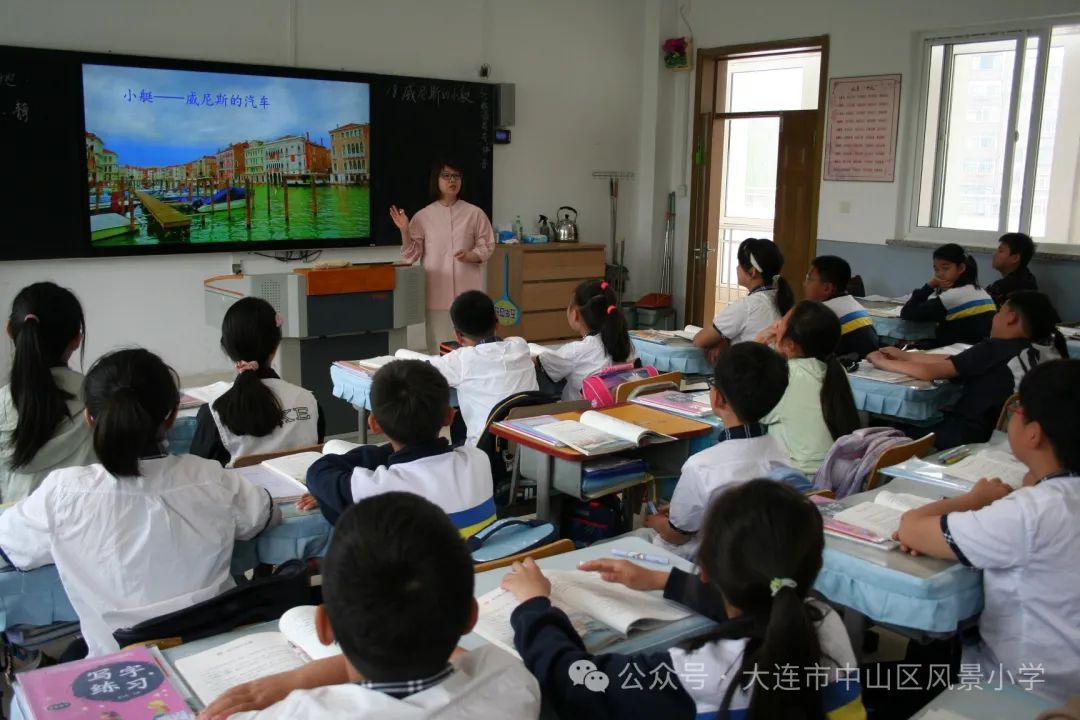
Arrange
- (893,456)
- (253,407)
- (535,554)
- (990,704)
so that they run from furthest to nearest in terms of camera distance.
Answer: (253,407), (893,456), (535,554), (990,704)

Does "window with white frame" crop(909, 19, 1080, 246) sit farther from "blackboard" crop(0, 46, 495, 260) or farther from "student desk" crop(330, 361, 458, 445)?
"student desk" crop(330, 361, 458, 445)

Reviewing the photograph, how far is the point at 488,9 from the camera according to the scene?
724 centimetres

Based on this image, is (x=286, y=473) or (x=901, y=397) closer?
(x=286, y=473)

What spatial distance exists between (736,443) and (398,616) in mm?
1389

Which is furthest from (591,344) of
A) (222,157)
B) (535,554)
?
(222,157)

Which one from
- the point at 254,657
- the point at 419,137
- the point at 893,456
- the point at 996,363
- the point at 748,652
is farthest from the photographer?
the point at 419,137

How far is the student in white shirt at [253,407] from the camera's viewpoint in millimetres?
2725

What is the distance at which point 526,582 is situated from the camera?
1.59 meters

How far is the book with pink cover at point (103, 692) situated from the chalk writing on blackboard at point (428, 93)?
5.78 metres

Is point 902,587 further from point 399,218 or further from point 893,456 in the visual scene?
point 399,218

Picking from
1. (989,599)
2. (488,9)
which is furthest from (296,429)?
(488,9)

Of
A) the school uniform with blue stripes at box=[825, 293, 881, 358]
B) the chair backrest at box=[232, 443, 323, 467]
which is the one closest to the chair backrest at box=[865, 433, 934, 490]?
the chair backrest at box=[232, 443, 323, 467]

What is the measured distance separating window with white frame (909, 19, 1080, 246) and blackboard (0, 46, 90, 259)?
539 cm

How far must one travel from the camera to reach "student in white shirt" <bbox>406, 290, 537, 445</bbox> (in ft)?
11.5
